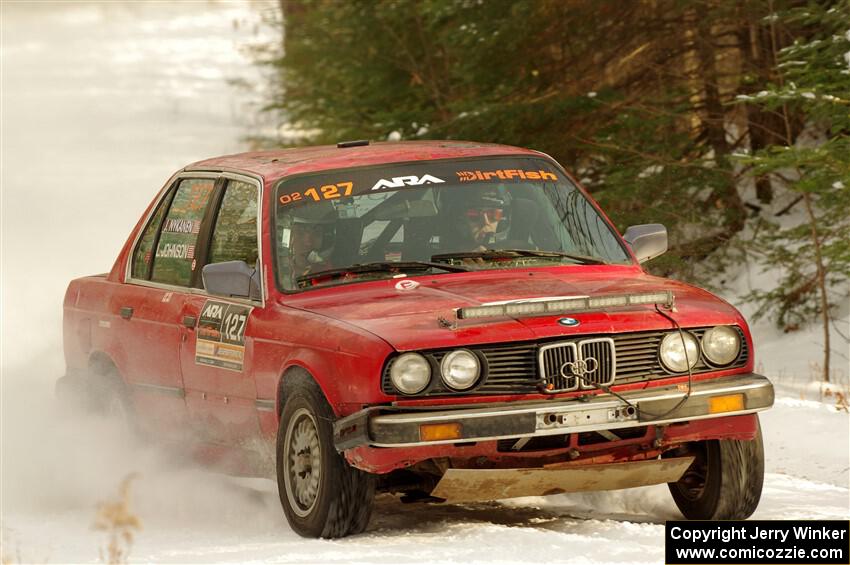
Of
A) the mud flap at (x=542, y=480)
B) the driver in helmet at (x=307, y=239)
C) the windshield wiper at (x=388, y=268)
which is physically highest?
the driver in helmet at (x=307, y=239)

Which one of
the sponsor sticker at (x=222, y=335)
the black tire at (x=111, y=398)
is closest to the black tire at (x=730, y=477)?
the sponsor sticker at (x=222, y=335)

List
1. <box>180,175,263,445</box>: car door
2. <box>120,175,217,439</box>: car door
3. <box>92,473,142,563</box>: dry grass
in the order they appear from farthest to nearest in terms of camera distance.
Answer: <box>120,175,217,439</box>: car door → <box>180,175,263,445</box>: car door → <box>92,473,142,563</box>: dry grass

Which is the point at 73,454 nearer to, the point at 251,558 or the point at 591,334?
the point at 251,558

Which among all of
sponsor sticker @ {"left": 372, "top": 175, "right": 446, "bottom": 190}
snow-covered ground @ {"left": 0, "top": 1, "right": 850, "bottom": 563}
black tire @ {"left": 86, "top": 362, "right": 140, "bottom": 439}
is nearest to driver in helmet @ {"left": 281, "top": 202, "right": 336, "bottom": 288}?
sponsor sticker @ {"left": 372, "top": 175, "right": 446, "bottom": 190}

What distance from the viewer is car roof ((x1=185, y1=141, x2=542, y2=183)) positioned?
7723 mm

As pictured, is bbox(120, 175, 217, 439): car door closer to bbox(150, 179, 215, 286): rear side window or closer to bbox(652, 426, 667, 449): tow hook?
bbox(150, 179, 215, 286): rear side window

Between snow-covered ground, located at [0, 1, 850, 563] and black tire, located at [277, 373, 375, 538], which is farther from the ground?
black tire, located at [277, 373, 375, 538]

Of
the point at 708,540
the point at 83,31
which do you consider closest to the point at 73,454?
the point at 708,540

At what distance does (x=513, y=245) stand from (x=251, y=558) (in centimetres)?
218

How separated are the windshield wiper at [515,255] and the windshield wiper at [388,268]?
0.31 feet

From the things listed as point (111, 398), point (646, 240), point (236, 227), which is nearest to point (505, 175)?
point (646, 240)

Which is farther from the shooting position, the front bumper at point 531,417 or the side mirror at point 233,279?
the side mirror at point 233,279

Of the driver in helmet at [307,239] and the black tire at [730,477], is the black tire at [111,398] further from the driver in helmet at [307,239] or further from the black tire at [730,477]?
the black tire at [730,477]

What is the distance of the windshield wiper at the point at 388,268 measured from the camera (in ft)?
23.5
